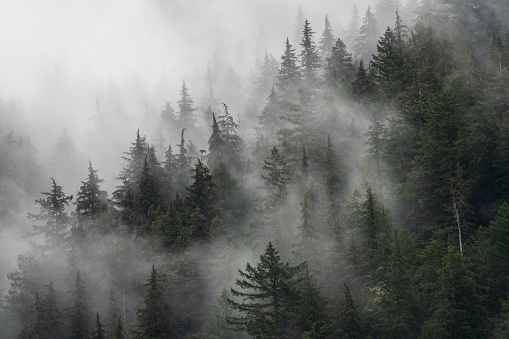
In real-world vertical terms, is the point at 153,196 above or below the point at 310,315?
above

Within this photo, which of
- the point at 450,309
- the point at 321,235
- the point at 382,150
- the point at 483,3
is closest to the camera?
the point at 450,309

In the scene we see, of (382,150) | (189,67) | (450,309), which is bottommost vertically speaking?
(450,309)

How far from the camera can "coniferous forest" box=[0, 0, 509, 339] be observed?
29328 mm

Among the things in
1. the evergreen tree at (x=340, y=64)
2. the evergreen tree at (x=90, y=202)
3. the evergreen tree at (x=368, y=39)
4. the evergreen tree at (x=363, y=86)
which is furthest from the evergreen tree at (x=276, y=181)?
the evergreen tree at (x=368, y=39)

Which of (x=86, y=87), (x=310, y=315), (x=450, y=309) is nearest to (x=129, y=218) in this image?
(x=310, y=315)

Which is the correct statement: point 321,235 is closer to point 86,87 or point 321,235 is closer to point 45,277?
point 45,277

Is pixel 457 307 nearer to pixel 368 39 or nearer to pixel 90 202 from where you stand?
pixel 90 202

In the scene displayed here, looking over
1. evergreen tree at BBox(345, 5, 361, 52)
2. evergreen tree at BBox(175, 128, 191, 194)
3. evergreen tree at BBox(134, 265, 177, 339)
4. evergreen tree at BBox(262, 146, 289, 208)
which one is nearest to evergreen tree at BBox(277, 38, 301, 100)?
evergreen tree at BBox(175, 128, 191, 194)

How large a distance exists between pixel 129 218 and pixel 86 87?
104 metres

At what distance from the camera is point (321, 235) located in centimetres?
3697

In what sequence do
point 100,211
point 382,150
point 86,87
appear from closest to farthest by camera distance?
1. point 382,150
2. point 100,211
3. point 86,87

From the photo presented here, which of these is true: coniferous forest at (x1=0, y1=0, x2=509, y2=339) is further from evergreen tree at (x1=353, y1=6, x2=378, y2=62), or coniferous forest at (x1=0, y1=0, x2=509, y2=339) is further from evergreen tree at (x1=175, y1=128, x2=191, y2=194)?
evergreen tree at (x1=353, y1=6, x2=378, y2=62)

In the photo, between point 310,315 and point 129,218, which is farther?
point 129,218

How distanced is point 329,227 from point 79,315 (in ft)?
84.7
